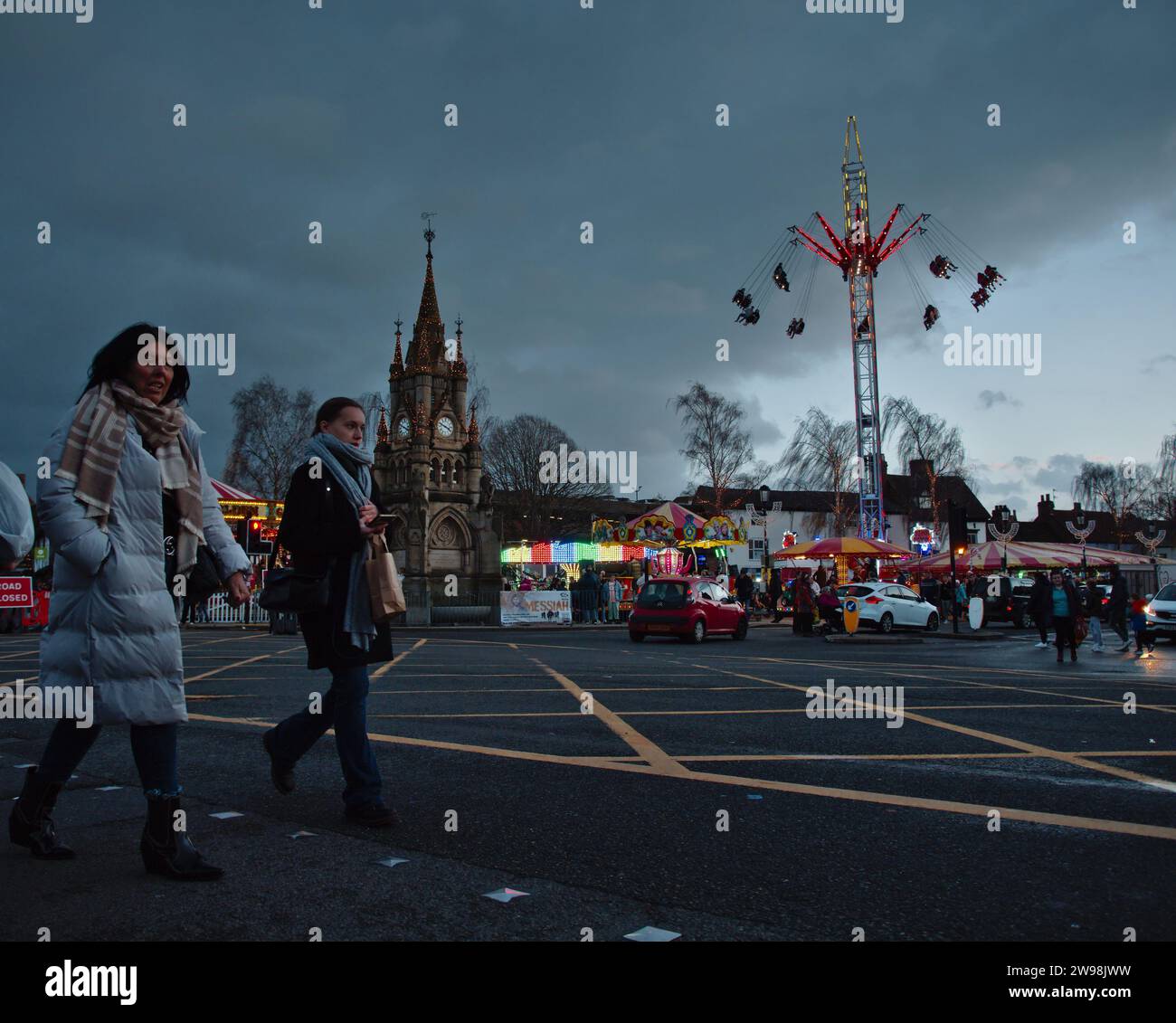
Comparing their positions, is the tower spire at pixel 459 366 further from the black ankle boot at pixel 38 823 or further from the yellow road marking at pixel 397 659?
the black ankle boot at pixel 38 823

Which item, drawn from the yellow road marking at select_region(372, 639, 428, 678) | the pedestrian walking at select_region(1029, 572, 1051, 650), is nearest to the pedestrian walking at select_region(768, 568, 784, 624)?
the pedestrian walking at select_region(1029, 572, 1051, 650)

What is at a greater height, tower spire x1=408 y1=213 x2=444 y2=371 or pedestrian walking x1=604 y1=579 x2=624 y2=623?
tower spire x1=408 y1=213 x2=444 y2=371

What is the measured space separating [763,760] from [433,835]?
2.79 meters

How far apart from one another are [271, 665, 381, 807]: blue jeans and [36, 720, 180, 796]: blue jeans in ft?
2.80

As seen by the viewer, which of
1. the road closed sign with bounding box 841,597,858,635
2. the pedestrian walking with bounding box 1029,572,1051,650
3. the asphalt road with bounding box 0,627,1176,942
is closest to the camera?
the asphalt road with bounding box 0,627,1176,942

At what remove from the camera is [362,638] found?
4.58 meters

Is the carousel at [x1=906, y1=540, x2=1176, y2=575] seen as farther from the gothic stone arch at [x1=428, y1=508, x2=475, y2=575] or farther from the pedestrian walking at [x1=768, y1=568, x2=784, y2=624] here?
the gothic stone arch at [x1=428, y1=508, x2=475, y2=575]

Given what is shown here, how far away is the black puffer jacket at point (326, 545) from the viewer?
459 cm

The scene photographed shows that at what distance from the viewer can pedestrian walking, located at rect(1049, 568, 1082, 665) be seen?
18.3 meters

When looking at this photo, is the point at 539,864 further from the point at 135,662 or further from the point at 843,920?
the point at 135,662

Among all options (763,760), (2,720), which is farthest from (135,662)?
(2,720)

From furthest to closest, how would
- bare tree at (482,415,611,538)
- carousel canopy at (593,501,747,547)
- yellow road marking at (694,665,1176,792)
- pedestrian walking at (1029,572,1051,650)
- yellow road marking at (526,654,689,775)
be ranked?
bare tree at (482,415,611,538) → carousel canopy at (593,501,747,547) → pedestrian walking at (1029,572,1051,650) → yellow road marking at (526,654,689,775) → yellow road marking at (694,665,1176,792)

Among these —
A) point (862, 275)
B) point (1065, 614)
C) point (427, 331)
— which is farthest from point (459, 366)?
point (1065, 614)
